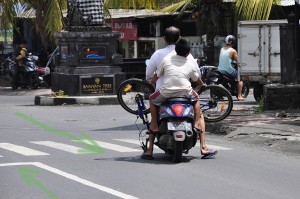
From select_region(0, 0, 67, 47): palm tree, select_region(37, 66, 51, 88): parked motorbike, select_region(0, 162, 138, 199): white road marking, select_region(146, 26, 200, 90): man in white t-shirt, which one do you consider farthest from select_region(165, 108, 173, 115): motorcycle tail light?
select_region(37, 66, 51, 88): parked motorbike

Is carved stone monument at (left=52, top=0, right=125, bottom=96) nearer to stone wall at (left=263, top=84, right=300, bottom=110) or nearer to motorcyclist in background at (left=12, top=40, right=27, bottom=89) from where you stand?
stone wall at (left=263, top=84, right=300, bottom=110)

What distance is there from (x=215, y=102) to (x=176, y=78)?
1.63m

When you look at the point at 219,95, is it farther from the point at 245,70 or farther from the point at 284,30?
the point at 245,70

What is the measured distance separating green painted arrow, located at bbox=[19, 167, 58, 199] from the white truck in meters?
13.5

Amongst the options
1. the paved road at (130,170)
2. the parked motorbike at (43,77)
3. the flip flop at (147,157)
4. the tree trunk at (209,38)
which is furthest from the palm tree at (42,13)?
the flip flop at (147,157)

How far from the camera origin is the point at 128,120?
18891 millimetres

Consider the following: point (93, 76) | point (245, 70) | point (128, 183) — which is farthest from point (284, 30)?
point (128, 183)

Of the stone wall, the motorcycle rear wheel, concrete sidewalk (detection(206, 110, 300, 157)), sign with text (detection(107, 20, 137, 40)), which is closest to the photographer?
concrete sidewalk (detection(206, 110, 300, 157))

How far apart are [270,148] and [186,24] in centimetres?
2328

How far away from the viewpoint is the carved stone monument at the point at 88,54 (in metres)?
24.4

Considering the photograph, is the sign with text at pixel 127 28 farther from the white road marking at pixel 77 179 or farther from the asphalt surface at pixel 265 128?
the white road marking at pixel 77 179

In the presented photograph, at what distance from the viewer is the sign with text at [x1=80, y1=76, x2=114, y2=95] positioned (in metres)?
24.3

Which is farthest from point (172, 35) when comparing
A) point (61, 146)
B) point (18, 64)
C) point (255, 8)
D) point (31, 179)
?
point (18, 64)

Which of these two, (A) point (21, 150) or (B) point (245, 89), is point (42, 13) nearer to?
(B) point (245, 89)
